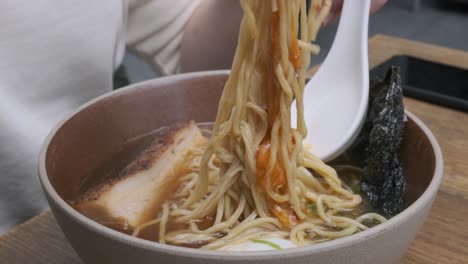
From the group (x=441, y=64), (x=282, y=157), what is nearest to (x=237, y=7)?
(x=441, y=64)

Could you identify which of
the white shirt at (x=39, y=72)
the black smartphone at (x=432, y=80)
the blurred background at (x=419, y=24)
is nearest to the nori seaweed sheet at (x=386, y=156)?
the black smartphone at (x=432, y=80)

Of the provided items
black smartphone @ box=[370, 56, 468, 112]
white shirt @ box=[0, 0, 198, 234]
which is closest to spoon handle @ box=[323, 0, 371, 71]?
black smartphone @ box=[370, 56, 468, 112]

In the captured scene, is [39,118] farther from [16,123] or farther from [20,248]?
[20,248]

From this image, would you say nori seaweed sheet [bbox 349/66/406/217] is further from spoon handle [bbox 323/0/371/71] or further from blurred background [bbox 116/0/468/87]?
blurred background [bbox 116/0/468/87]

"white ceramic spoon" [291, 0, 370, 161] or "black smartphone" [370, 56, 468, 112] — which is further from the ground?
"white ceramic spoon" [291, 0, 370, 161]

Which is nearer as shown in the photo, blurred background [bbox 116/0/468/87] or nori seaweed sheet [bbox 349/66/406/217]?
nori seaweed sheet [bbox 349/66/406/217]

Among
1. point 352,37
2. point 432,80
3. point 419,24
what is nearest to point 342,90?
point 352,37

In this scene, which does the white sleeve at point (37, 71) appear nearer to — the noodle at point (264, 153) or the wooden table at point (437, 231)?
the wooden table at point (437, 231)
